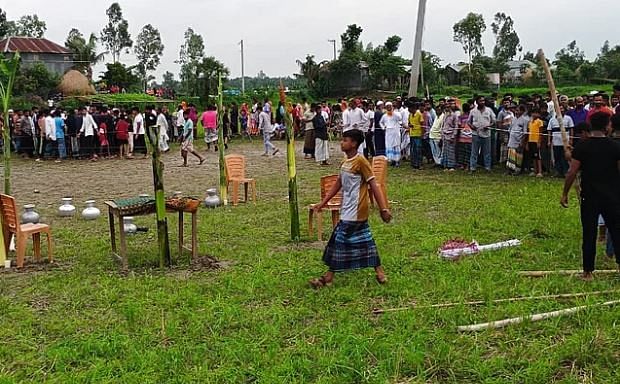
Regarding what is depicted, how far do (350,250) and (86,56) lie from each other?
49950 mm

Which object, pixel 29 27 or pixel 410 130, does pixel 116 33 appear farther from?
pixel 410 130

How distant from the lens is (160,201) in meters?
7.29

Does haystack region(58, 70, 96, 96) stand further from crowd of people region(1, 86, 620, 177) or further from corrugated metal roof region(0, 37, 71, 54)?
crowd of people region(1, 86, 620, 177)

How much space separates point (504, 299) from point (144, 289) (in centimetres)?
336

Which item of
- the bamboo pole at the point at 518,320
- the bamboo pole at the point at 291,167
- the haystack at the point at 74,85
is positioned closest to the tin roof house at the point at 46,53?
the haystack at the point at 74,85

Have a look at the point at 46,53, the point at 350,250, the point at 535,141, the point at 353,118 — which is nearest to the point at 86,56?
the point at 46,53

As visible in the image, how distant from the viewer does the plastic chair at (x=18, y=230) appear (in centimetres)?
763

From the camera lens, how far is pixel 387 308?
5.88 m

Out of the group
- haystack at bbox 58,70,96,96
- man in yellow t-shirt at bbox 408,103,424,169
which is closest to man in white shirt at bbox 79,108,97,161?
man in yellow t-shirt at bbox 408,103,424,169

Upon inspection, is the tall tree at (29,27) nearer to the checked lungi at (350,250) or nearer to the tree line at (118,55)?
the tree line at (118,55)

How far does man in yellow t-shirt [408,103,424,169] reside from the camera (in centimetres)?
1622

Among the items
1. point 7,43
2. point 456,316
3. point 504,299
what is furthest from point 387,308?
point 7,43

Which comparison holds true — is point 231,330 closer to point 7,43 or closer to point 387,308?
point 387,308

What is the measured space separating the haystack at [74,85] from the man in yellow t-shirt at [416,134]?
32.5 metres
